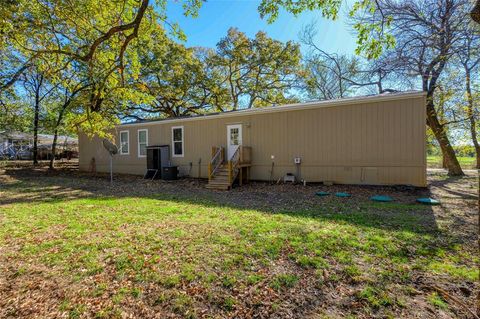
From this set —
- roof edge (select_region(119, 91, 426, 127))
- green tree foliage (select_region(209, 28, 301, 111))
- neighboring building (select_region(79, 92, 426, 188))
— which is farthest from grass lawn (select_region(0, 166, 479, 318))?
green tree foliage (select_region(209, 28, 301, 111))

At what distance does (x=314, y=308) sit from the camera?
233cm

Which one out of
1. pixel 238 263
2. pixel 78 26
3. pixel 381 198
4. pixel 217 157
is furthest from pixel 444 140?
pixel 78 26

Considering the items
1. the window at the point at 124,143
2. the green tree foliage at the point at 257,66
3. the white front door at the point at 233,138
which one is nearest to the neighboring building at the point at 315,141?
the white front door at the point at 233,138

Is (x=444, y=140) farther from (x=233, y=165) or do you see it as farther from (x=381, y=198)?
(x=233, y=165)

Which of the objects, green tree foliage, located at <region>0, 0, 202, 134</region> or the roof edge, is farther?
the roof edge

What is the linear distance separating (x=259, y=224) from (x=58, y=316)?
3.13 meters

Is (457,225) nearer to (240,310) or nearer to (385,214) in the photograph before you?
(385,214)

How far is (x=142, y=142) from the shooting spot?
1395 cm

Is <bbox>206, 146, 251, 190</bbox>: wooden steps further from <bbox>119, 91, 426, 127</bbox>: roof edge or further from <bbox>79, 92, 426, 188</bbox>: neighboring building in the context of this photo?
<bbox>119, 91, 426, 127</bbox>: roof edge

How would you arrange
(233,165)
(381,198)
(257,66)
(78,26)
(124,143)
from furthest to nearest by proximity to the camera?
1. (257,66)
2. (124,143)
3. (233,165)
4. (381,198)
5. (78,26)

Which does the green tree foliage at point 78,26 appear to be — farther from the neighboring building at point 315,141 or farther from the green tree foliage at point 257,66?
the green tree foliage at point 257,66

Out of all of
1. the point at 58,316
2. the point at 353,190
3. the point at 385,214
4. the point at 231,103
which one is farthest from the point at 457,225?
the point at 231,103

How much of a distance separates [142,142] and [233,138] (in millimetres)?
5857

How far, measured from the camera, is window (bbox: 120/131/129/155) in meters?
14.5
